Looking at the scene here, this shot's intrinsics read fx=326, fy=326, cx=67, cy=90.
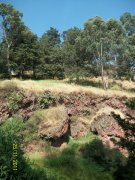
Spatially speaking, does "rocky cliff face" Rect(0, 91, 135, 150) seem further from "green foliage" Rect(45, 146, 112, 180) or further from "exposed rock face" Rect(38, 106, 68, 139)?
"green foliage" Rect(45, 146, 112, 180)

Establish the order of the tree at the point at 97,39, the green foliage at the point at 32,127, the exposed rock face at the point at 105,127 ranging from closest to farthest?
the green foliage at the point at 32,127 → the exposed rock face at the point at 105,127 → the tree at the point at 97,39

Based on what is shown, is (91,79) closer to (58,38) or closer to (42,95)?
(42,95)

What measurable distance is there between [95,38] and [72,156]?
80.3 ft

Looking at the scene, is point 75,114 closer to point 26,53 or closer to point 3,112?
point 3,112

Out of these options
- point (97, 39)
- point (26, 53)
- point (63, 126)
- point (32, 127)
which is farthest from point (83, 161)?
point (26, 53)

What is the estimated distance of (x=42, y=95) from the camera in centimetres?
2805

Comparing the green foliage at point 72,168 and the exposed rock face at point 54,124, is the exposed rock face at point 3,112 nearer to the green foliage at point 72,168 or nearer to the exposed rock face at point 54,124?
the exposed rock face at point 54,124

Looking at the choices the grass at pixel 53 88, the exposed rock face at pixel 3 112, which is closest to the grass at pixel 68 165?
the exposed rock face at pixel 3 112

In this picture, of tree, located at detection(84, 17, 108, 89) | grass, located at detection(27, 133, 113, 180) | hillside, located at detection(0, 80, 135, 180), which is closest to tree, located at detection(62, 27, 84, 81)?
tree, located at detection(84, 17, 108, 89)

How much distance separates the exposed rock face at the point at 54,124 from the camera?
25.3 m

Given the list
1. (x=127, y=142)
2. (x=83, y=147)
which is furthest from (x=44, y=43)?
(x=127, y=142)

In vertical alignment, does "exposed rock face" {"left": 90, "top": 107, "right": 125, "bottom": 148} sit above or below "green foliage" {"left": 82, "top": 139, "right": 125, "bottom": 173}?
above

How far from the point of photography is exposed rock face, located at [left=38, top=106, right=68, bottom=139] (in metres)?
25.3

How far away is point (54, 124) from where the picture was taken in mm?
25609
